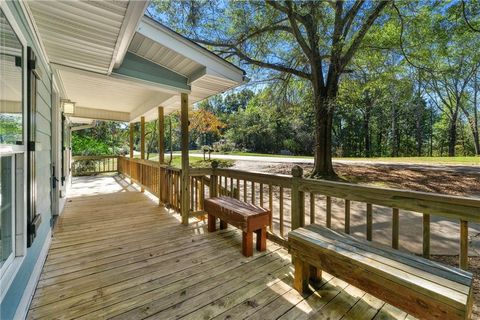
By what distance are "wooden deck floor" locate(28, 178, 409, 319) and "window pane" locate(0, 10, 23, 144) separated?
1.44 meters

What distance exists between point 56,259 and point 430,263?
367cm

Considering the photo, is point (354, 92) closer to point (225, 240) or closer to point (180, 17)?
point (180, 17)

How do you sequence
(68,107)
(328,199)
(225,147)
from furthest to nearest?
(225,147) → (68,107) → (328,199)

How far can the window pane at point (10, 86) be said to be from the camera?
1422 mm

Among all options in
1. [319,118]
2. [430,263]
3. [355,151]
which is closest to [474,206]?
[430,263]

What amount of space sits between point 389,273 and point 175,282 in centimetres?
184

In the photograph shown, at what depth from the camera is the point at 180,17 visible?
20.5 feet

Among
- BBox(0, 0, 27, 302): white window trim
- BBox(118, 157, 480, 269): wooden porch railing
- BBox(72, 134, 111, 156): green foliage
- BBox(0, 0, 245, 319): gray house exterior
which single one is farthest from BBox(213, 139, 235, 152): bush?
BBox(0, 0, 27, 302): white window trim

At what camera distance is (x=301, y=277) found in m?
2.09

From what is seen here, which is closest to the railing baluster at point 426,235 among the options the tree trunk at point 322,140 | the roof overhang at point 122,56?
the roof overhang at point 122,56

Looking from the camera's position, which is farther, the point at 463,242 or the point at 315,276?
the point at 315,276

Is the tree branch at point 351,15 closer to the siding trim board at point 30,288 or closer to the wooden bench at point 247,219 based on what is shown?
the wooden bench at point 247,219

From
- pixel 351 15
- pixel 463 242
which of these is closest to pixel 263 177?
pixel 463 242

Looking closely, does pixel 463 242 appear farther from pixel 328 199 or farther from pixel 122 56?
pixel 122 56
